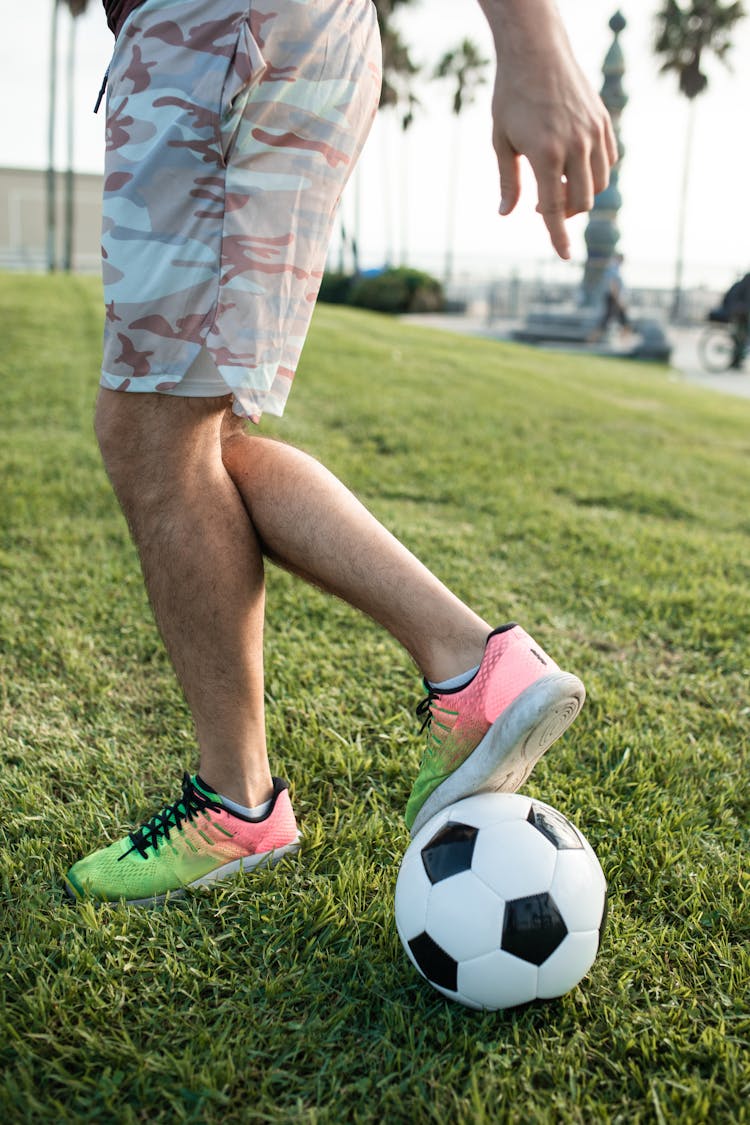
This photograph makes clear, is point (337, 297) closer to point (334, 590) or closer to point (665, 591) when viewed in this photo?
point (665, 591)

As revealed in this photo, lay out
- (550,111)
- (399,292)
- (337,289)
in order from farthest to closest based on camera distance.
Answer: (337,289), (399,292), (550,111)

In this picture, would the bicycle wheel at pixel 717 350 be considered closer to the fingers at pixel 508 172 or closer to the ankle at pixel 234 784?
the fingers at pixel 508 172

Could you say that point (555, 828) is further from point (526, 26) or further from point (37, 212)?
point (37, 212)

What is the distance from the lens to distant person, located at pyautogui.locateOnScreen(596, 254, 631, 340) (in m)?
18.8

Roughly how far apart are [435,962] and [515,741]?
375mm

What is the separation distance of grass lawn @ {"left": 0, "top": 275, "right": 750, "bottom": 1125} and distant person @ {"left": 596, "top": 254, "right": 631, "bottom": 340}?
51.0 ft

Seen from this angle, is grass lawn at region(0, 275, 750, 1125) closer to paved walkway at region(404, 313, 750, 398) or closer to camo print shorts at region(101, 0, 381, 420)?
camo print shorts at region(101, 0, 381, 420)

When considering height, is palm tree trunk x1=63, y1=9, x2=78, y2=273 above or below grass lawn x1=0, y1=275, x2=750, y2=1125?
above

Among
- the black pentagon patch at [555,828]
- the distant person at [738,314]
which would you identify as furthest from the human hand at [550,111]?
the distant person at [738,314]

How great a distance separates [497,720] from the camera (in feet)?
4.92

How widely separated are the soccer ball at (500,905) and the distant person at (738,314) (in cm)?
1495

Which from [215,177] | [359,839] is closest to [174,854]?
[359,839]

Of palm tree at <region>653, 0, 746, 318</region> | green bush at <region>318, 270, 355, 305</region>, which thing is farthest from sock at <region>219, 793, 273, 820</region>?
palm tree at <region>653, 0, 746, 318</region>

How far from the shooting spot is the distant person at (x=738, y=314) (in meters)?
14.5
